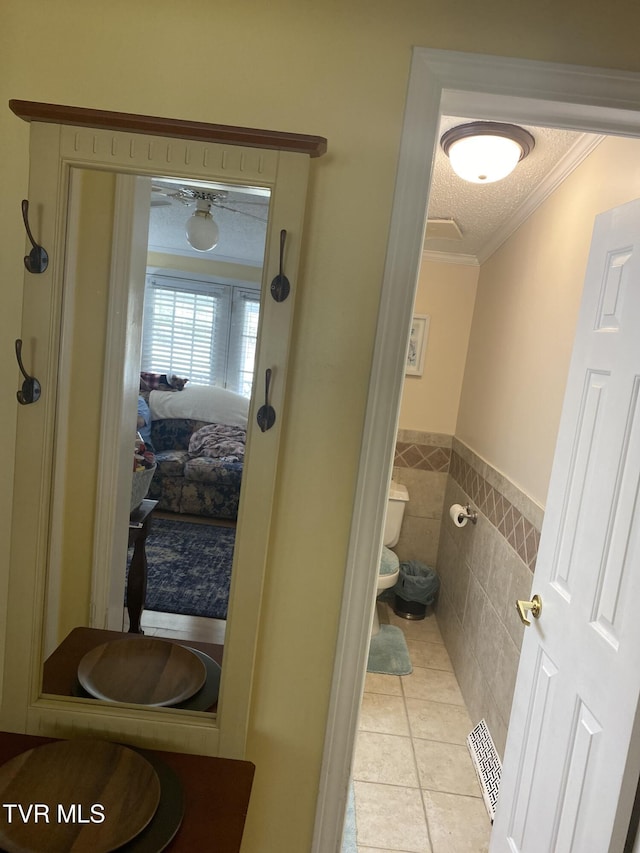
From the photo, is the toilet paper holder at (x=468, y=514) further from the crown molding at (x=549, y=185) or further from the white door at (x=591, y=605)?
the crown molding at (x=549, y=185)

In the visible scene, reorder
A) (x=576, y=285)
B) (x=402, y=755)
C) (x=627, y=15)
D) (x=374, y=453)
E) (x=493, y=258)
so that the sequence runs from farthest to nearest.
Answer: (x=493, y=258) < (x=402, y=755) < (x=576, y=285) < (x=374, y=453) < (x=627, y=15)

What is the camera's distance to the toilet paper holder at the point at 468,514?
2.84m

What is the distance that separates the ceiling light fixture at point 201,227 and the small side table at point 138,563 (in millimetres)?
474

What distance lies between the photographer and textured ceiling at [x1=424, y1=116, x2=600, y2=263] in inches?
74.7

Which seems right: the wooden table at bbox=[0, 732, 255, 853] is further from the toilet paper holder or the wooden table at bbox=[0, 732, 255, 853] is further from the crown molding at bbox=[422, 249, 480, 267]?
the crown molding at bbox=[422, 249, 480, 267]

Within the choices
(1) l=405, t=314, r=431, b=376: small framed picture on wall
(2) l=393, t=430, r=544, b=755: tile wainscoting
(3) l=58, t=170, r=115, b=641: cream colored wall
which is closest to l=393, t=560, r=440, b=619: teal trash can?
(2) l=393, t=430, r=544, b=755: tile wainscoting

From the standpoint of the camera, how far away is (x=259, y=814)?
1165 mm

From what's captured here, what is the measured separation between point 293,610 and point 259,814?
454 mm

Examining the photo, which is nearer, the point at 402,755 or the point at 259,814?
the point at 259,814

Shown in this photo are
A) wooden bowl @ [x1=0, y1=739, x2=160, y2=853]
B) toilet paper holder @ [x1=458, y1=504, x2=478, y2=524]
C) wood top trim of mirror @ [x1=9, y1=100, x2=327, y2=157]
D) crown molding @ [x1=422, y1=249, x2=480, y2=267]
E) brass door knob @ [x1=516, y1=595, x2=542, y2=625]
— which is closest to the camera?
wooden bowl @ [x1=0, y1=739, x2=160, y2=853]

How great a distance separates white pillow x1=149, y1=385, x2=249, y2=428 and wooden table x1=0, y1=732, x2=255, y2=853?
62cm

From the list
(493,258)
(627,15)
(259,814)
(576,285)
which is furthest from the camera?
(493,258)

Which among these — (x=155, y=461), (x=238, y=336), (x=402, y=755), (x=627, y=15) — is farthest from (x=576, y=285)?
(x=402, y=755)

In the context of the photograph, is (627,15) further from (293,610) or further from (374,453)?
(293,610)
